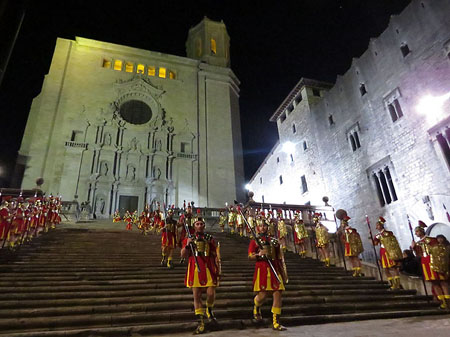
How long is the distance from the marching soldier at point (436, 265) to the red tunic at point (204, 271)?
580 centimetres

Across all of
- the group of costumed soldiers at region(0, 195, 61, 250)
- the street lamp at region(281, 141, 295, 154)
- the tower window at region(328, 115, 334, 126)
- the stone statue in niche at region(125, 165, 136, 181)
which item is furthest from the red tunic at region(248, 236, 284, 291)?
the street lamp at region(281, 141, 295, 154)

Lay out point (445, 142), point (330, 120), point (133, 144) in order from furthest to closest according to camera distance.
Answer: point (133, 144) → point (330, 120) → point (445, 142)

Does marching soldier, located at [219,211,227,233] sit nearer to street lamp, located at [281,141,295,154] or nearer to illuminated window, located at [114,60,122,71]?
street lamp, located at [281,141,295,154]

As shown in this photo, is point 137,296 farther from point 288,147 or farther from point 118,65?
point 118,65

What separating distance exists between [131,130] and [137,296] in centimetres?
2150

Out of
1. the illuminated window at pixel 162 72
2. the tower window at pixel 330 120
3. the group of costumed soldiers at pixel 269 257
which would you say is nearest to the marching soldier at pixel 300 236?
the group of costumed soldiers at pixel 269 257

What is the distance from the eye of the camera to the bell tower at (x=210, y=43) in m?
33.0

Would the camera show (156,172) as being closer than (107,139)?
No

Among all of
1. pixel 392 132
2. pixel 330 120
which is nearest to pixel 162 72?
pixel 330 120

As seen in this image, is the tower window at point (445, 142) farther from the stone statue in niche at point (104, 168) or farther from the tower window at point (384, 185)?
the stone statue in niche at point (104, 168)

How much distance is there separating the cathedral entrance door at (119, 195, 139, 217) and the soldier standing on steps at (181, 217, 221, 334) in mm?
18697

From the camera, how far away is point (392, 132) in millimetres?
16625

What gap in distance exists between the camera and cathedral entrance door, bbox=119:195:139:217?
22.7 metres

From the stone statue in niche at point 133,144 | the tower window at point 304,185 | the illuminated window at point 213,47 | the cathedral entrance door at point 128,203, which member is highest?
the illuminated window at point 213,47
